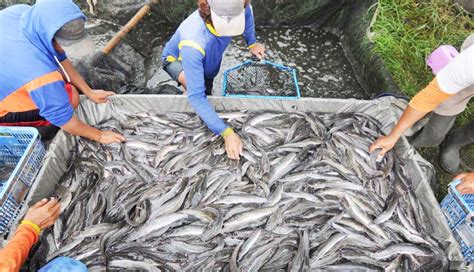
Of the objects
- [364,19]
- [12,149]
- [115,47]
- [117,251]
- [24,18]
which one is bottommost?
[117,251]

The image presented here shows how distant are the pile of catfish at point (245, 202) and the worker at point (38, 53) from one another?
78 cm

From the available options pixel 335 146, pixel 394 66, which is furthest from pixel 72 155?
pixel 394 66

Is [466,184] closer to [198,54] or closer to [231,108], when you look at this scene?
[231,108]

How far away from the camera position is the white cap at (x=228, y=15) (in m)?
2.73

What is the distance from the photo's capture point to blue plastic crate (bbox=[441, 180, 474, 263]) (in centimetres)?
292

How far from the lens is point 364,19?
18.7 ft

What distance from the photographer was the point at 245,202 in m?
3.23

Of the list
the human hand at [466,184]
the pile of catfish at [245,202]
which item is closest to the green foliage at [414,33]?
the pile of catfish at [245,202]

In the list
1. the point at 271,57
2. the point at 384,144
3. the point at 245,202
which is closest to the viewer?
the point at 245,202

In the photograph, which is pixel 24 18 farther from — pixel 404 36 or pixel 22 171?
pixel 404 36

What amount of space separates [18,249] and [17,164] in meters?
1.12

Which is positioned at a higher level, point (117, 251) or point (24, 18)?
point (24, 18)

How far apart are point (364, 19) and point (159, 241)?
4907 millimetres

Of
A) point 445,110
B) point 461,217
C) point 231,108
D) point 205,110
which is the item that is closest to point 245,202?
point 205,110
